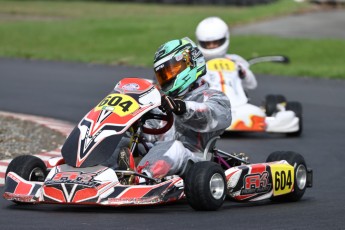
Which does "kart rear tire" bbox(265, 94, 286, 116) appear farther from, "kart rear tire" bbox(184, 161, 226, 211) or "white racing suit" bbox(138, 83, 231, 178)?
"kart rear tire" bbox(184, 161, 226, 211)

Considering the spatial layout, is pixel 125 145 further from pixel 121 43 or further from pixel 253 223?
pixel 121 43

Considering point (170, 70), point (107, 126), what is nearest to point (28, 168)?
point (107, 126)

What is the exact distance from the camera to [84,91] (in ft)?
52.0

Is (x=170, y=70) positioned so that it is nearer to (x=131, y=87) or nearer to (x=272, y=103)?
(x=131, y=87)

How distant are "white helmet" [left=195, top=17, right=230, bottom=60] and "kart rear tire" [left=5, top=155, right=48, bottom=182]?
18.4 feet

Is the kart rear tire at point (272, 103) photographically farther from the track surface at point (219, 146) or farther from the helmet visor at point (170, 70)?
the helmet visor at point (170, 70)

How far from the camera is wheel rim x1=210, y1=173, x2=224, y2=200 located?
6852 mm

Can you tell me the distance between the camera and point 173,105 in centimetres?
700

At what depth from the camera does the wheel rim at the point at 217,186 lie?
685 cm

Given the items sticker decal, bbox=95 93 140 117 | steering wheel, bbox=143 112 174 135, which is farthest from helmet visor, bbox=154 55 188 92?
sticker decal, bbox=95 93 140 117

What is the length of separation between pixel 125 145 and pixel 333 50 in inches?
587

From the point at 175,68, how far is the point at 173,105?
1.73ft

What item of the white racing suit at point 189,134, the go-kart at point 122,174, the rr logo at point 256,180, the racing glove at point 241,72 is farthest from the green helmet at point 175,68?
the racing glove at point 241,72

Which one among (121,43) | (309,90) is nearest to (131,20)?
(121,43)
